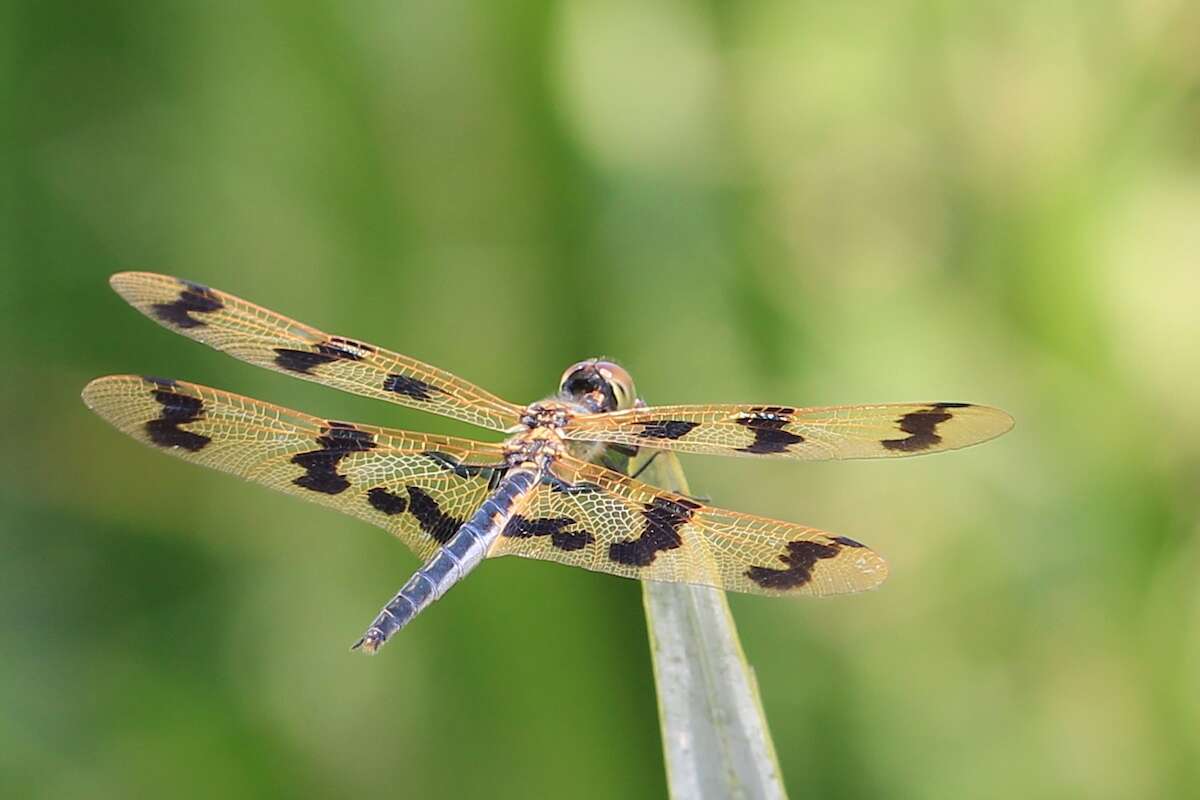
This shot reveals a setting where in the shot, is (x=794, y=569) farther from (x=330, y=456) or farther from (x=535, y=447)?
(x=330, y=456)

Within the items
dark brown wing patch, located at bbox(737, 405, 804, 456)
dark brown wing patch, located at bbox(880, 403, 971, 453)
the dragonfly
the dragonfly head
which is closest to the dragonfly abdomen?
the dragonfly

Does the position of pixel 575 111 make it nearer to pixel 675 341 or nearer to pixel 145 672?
pixel 675 341

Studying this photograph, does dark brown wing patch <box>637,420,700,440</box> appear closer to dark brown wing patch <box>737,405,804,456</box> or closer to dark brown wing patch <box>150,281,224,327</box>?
dark brown wing patch <box>737,405,804,456</box>

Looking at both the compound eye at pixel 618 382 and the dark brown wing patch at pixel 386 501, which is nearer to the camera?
the dark brown wing patch at pixel 386 501

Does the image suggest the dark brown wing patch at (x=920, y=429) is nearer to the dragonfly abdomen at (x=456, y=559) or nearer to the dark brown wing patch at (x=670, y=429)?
the dark brown wing patch at (x=670, y=429)

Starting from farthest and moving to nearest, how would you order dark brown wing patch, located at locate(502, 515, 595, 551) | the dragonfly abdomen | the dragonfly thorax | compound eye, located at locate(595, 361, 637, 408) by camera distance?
compound eye, located at locate(595, 361, 637, 408)
the dragonfly thorax
dark brown wing patch, located at locate(502, 515, 595, 551)
the dragonfly abdomen

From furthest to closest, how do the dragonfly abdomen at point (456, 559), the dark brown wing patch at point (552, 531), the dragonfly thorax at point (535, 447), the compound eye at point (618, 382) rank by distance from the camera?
the compound eye at point (618, 382), the dragonfly thorax at point (535, 447), the dark brown wing patch at point (552, 531), the dragonfly abdomen at point (456, 559)

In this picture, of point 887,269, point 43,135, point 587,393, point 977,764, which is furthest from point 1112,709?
point 43,135

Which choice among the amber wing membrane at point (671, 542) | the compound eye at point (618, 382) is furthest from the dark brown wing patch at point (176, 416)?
the compound eye at point (618, 382)

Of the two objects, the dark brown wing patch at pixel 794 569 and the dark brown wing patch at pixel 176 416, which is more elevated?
the dark brown wing patch at pixel 176 416
